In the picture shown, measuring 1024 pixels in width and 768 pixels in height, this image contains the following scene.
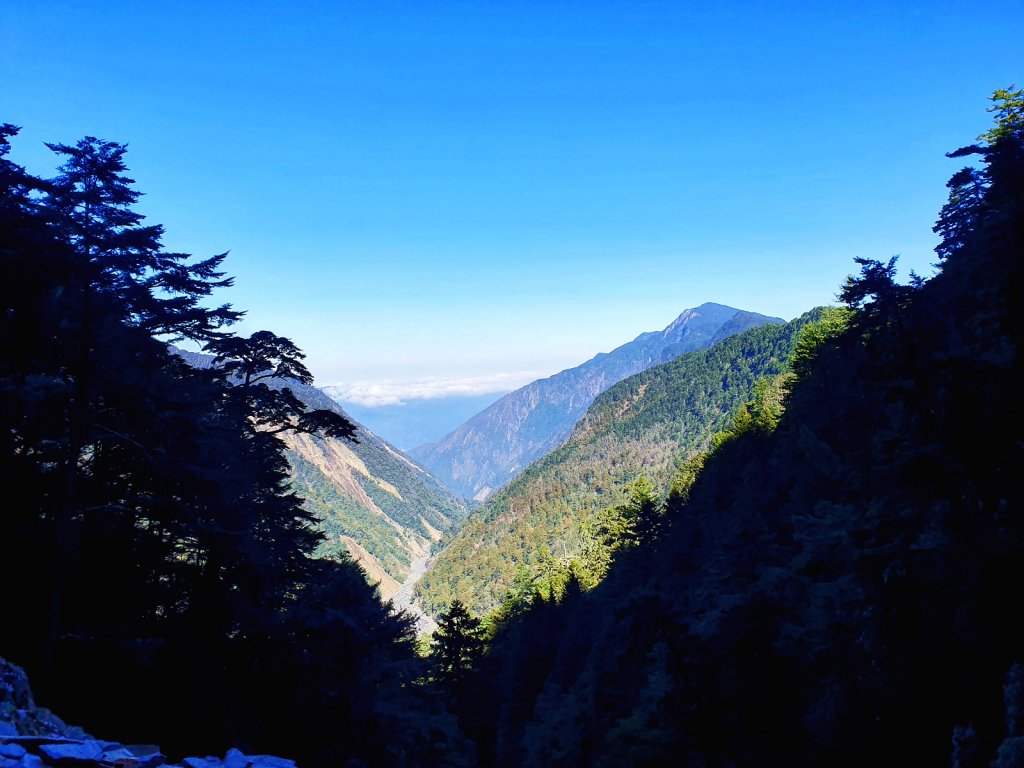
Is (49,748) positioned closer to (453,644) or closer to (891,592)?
(891,592)

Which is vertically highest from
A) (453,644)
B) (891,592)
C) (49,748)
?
(49,748)

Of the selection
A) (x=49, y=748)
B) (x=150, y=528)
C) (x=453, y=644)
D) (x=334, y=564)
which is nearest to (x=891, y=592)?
(x=49, y=748)

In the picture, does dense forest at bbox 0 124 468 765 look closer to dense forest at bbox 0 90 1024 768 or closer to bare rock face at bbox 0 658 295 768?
dense forest at bbox 0 90 1024 768

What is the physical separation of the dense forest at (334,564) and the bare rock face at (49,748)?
2.65 meters

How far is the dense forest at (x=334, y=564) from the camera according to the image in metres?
11.7

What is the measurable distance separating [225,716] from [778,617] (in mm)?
17734

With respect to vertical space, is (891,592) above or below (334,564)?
above

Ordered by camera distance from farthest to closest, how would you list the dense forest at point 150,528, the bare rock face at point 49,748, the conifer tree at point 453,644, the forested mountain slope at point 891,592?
the conifer tree at point 453,644
the dense forest at point 150,528
the forested mountain slope at point 891,592
the bare rock face at point 49,748

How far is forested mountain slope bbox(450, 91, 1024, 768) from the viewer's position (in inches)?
438

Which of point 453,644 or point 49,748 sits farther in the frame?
point 453,644

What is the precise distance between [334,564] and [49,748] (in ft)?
58.2

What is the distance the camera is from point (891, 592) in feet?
44.2

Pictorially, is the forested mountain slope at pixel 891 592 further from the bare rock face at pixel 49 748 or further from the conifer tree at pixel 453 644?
the bare rock face at pixel 49 748

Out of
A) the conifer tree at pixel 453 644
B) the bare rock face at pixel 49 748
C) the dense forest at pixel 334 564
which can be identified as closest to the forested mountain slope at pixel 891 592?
the dense forest at pixel 334 564
